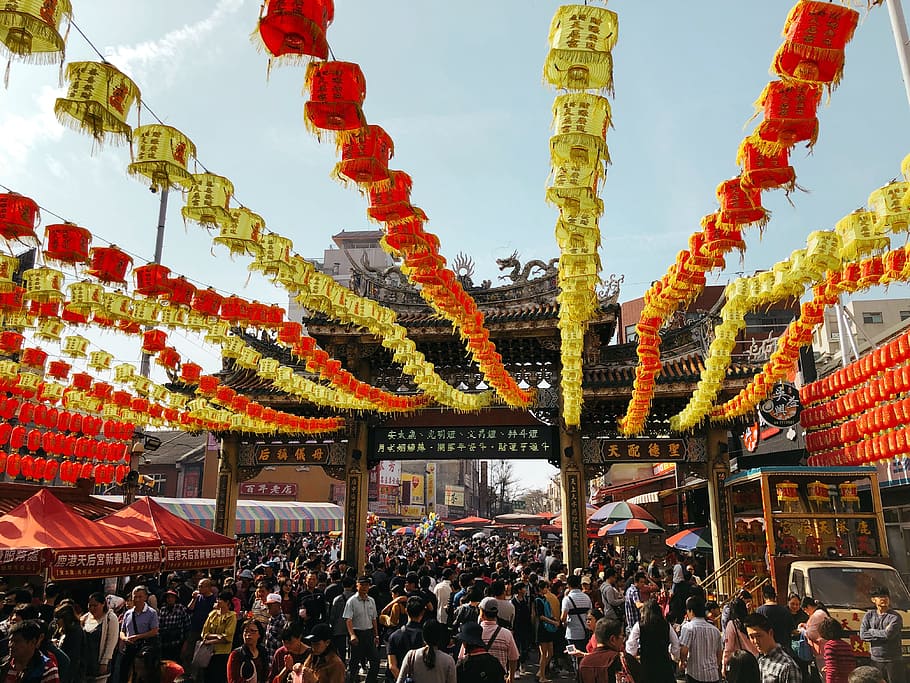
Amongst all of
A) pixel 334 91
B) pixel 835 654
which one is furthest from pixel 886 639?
pixel 334 91

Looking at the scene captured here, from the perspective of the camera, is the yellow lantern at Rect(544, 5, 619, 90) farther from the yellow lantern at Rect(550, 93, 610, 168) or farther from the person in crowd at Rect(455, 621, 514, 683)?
the person in crowd at Rect(455, 621, 514, 683)

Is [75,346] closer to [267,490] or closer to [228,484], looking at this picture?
[228,484]

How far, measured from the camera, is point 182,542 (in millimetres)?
11164

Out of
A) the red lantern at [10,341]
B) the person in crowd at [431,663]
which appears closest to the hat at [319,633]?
the person in crowd at [431,663]

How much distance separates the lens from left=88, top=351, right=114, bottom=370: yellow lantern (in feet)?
43.5

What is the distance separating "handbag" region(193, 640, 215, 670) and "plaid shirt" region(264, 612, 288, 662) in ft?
1.92

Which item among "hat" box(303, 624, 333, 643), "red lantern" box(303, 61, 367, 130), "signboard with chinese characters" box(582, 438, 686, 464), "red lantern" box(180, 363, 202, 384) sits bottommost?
"hat" box(303, 624, 333, 643)

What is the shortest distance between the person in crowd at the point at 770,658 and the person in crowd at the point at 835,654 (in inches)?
56.9

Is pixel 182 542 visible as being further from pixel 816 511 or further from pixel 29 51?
pixel 816 511

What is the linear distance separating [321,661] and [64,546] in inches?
239

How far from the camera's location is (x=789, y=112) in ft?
16.8

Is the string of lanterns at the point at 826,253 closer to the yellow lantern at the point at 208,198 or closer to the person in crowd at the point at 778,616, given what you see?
the person in crowd at the point at 778,616

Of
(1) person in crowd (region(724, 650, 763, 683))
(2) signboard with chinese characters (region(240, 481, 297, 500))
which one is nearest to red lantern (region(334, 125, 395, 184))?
(1) person in crowd (region(724, 650, 763, 683))

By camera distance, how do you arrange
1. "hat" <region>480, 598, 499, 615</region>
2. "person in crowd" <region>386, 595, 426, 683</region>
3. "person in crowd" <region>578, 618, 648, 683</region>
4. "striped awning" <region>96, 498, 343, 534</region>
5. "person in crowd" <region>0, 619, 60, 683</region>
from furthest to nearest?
"striped awning" <region>96, 498, 343, 534</region>
"hat" <region>480, 598, 499, 615</region>
"person in crowd" <region>386, 595, 426, 683</region>
"person in crowd" <region>578, 618, 648, 683</region>
"person in crowd" <region>0, 619, 60, 683</region>
